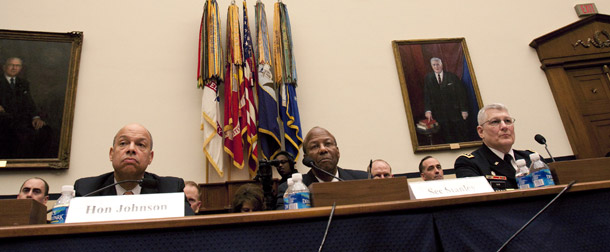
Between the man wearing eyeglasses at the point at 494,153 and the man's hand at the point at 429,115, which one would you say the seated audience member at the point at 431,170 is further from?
the man's hand at the point at 429,115

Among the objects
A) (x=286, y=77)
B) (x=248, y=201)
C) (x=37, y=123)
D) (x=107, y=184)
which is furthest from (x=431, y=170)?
(x=37, y=123)

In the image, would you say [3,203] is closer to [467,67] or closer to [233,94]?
[233,94]

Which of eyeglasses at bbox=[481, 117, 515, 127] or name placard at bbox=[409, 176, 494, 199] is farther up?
Result: eyeglasses at bbox=[481, 117, 515, 127]

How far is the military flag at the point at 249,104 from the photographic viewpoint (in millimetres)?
4113

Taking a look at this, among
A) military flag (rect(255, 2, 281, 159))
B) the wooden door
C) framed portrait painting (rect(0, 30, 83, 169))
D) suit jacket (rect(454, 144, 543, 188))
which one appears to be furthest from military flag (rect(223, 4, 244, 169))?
the wooden door

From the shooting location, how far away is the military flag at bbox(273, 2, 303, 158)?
13.8 feet

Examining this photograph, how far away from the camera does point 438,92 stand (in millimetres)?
4660

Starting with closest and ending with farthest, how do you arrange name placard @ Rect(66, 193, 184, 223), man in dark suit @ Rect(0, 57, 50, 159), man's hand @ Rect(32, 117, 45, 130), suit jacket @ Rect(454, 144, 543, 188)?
name placard @ Rect(66, 193, 184, 223)
suit jacket @ Rect(454, 144, 543, 188)
man in dark suit @ Rect(0, 57, 50, 159)
man's hand @ Rect(32, 117, 45, 130)

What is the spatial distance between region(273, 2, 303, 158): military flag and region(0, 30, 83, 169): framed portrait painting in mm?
2059

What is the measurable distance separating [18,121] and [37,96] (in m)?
0.29

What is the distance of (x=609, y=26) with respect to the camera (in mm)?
5180

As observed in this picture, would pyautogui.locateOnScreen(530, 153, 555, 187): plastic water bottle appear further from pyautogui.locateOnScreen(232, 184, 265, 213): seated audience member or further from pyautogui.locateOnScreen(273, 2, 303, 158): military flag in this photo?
pyautogui.locateOnScreen(273, 2, 303, 158): military flag

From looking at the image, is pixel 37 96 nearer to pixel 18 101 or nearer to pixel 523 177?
pixel 18 101

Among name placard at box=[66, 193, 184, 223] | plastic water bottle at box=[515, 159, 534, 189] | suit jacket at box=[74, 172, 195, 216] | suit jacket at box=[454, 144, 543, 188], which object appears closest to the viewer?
name placard at box=[66, 193, 184, 223]
